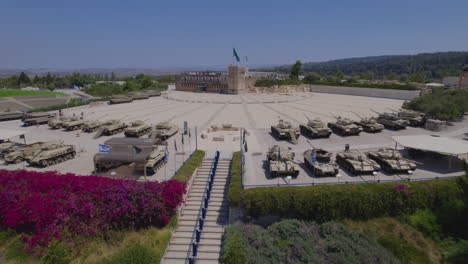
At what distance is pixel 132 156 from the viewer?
14.6 m

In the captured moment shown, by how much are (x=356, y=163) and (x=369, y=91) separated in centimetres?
4493

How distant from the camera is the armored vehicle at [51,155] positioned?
1656 centimetres

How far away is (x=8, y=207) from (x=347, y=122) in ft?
79.0

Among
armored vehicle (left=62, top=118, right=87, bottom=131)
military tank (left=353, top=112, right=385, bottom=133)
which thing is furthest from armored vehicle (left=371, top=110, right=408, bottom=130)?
armored vehicle (left=62, top=118, right=87, bottom=131)

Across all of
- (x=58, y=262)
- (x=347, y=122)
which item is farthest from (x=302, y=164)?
(x=58, y=262)

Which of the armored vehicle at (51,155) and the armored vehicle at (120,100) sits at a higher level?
the armored vehicle at (120,100)

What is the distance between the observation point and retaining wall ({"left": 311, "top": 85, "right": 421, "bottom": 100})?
47.2 m

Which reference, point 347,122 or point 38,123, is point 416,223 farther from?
point 38,123

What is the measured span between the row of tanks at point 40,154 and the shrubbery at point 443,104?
3289 cm

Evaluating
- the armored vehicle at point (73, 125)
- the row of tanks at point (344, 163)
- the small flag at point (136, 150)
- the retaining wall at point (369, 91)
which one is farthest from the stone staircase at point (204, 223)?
the retaining wall at point (369, 91)

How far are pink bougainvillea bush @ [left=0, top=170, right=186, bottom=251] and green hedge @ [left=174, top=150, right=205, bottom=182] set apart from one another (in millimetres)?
1282

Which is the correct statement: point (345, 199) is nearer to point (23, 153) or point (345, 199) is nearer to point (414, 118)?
point (414, 118)

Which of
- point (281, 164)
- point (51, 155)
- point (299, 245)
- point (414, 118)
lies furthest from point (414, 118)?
point (51, 155)

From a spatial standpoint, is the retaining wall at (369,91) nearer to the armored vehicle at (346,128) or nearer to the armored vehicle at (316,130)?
the armored vehicle at (346,128)
